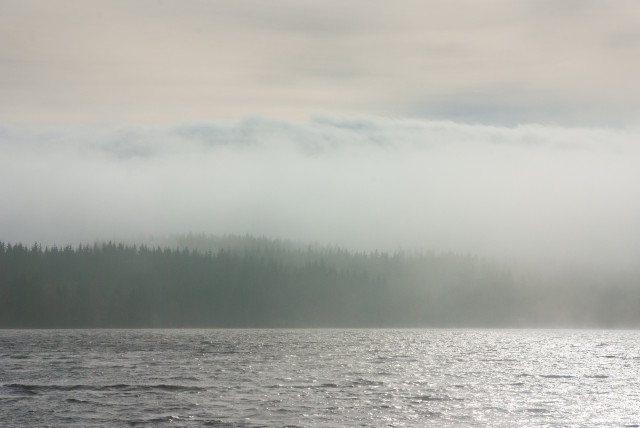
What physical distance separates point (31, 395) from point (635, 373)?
263 feet

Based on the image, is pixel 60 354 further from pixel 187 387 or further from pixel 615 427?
pixel 615 427

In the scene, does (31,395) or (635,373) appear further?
(635,373)

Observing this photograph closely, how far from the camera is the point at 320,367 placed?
116m

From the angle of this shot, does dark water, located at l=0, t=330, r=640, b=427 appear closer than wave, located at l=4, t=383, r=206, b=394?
Yes

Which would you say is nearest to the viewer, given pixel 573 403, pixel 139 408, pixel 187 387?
pixel 139 408

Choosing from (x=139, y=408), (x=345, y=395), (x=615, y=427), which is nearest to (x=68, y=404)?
(x=139, y=408)

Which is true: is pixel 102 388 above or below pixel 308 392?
below

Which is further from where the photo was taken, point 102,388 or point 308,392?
point 102,388

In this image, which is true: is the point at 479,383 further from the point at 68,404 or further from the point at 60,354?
the point at 60,354

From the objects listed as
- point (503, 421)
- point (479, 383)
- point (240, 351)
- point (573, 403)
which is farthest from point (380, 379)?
point (240, 351)

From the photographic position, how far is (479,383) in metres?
94.0

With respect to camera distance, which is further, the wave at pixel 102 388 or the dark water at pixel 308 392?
the wave at pixel 102 388

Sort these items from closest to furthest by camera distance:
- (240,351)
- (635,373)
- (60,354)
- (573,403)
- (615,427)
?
(615,427)
(573,403)
(635,373)
(60,354)
(240,351)

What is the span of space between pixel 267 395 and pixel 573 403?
28.0m
